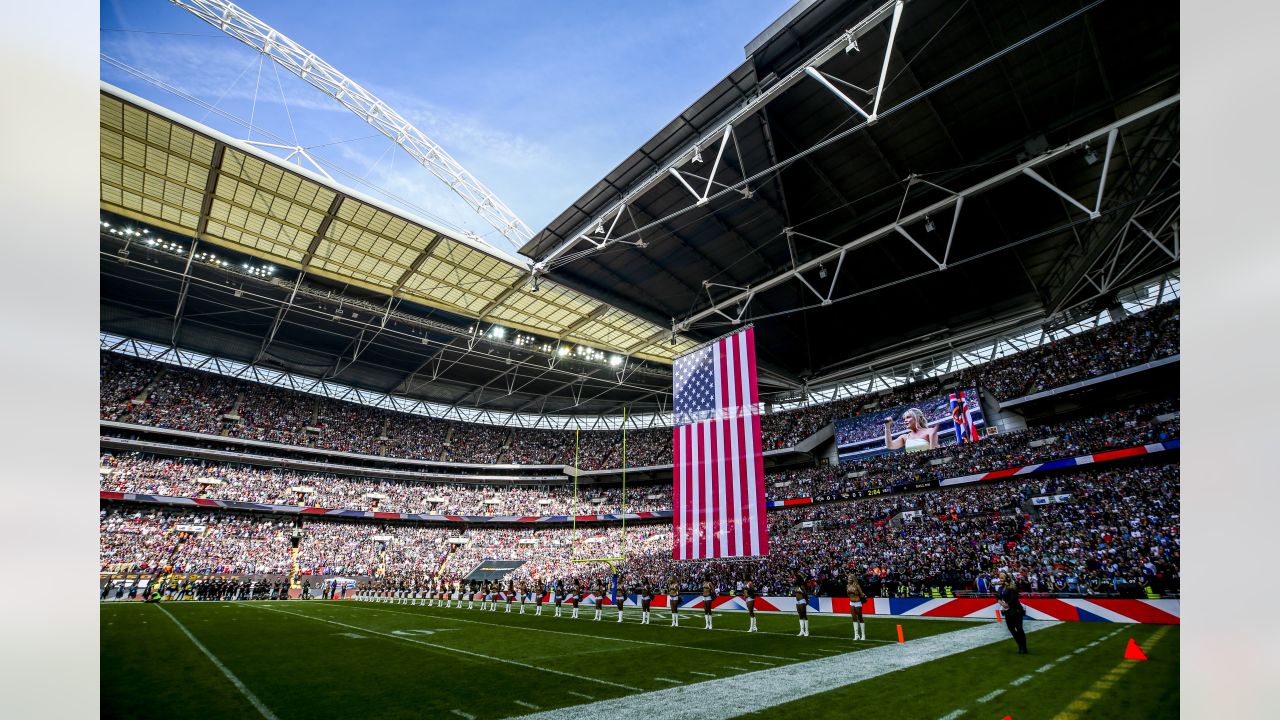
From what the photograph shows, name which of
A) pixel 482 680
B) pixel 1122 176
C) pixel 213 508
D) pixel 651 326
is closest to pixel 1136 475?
pixel 1122 176

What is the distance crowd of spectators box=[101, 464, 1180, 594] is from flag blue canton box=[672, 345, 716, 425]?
11.7 m

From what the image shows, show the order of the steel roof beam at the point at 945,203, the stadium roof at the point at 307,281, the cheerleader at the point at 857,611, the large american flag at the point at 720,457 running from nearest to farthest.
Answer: the cheerleader at the point at 857,611 < the steel roof beam at the point at 945,203 < the large american flag at the point at 720,457 < the stadium roof at the point at 307,281

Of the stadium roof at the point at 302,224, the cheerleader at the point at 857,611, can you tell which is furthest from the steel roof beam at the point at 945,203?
the cheerleader at the point at 857,611

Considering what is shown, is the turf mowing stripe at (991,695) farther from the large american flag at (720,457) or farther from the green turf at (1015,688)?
the large american flag at (720,457)

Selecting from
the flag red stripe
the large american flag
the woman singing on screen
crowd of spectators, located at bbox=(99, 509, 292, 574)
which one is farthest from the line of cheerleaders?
the woman singing on screen

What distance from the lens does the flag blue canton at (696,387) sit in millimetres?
20711

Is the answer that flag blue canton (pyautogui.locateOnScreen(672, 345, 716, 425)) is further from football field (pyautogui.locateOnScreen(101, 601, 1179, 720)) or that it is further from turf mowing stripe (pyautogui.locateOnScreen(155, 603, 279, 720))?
turf mowing stripe (pyautogui.locateOnScreen(155, 603, 279, 720))

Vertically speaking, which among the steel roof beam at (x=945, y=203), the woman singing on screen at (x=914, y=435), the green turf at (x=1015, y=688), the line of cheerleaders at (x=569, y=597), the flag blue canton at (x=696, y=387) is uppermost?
the steel roof beam at (x=945, y=203)

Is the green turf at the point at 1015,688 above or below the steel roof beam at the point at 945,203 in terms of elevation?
below

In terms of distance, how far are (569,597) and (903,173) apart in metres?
27.9

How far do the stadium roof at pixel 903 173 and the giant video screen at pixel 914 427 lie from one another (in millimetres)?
6676

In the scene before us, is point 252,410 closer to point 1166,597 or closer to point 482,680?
point 482,680

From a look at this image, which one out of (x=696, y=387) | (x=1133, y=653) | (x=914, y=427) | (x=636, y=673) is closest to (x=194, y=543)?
(x=696, y=387)
